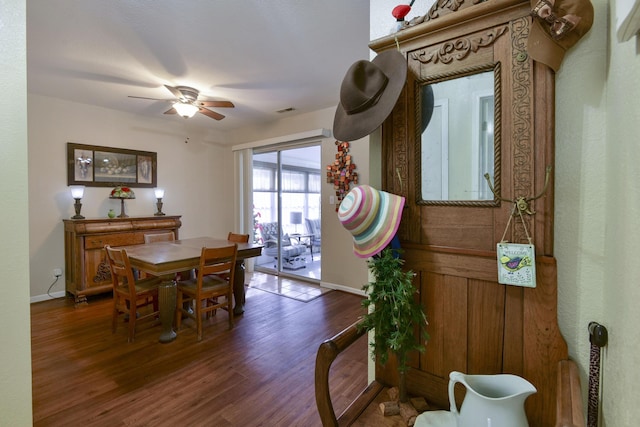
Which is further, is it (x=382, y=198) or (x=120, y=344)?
(x=120, y=344)

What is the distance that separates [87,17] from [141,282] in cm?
211

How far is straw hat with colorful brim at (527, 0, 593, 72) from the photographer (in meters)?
0.77

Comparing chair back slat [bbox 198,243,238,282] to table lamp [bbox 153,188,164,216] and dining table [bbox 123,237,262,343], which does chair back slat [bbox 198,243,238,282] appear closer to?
dining table [bbox 123,237,262,343]

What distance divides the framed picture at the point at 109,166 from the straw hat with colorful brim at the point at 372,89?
410cm

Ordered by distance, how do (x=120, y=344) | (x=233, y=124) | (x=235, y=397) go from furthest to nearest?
(x=233, y=124) < (x=120, y=344) < (x=235, y=397)

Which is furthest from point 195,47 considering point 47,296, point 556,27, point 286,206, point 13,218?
point 47,296

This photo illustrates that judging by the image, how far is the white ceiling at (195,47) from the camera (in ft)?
6.24

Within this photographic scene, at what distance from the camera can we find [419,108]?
1095mm

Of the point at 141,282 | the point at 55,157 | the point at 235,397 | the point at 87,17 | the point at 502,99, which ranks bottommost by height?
the point at 235,397

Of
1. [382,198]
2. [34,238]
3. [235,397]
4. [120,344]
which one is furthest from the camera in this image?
[34,238]

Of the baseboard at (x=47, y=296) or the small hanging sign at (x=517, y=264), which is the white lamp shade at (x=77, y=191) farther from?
the small hanging sign at (x=517, y=264)

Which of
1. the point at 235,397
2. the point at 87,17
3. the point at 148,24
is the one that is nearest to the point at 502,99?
the point at 235,397

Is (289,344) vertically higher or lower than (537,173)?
lower

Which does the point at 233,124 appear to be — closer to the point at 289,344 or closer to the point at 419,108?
the point at 289,344
